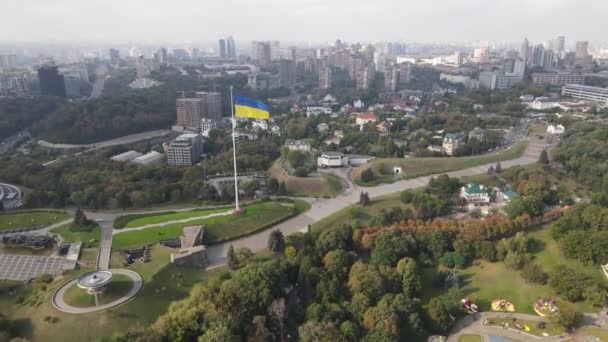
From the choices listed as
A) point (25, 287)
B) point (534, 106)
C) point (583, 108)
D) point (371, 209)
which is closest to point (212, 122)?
point (371, 209)

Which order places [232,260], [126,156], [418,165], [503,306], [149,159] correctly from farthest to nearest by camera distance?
[126,156]
[149,159]
[418,165]
[232,260]
[503,306]

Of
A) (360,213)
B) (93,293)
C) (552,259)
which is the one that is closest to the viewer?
(93,293)

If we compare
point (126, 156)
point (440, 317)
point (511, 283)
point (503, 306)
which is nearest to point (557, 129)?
point (511, 283)

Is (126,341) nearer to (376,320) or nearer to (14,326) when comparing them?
(14,326)

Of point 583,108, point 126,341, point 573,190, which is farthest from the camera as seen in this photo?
point 583,108

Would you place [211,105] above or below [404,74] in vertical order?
below

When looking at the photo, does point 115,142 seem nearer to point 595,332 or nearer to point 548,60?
point 595,332

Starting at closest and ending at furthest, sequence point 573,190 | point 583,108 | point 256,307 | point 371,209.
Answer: point 256,307 < point 371,209 < point 573,190 < point 583,108

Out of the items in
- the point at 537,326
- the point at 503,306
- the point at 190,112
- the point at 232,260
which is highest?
the point at 190,112
